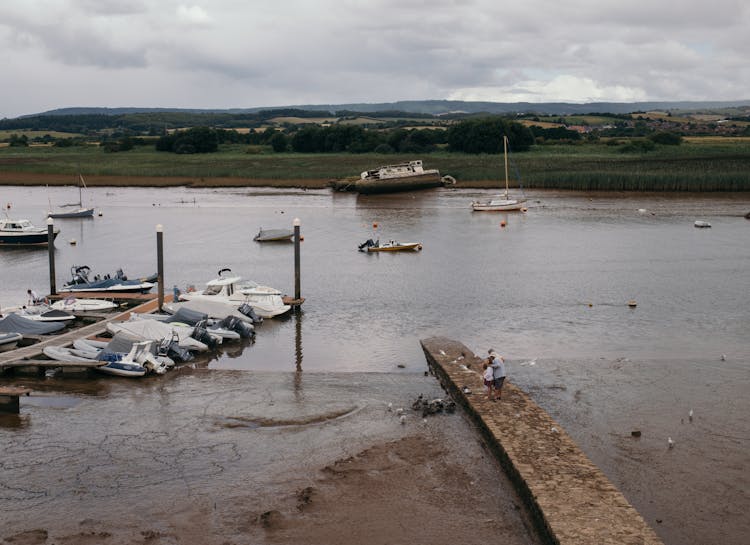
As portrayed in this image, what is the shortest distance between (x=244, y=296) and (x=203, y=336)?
4725 millimetres

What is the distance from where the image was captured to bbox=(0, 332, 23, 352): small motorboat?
25.4 meters

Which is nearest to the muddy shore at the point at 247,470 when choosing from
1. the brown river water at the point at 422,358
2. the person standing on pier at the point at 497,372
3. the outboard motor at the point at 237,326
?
the brown river water at the point at 422,358

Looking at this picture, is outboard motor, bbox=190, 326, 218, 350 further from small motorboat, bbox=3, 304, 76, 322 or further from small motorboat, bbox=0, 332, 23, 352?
small motorboat, bbox=3, 304, 76, 322

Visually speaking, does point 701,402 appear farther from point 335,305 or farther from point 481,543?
point 335,305

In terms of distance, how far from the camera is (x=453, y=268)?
43.4m

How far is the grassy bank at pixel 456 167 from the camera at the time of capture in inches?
3061

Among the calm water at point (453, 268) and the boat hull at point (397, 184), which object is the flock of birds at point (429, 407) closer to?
the calm water at point (453, 268)

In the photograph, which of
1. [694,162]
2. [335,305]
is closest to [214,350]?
[335,305]

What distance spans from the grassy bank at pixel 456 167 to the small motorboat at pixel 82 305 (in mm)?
55378

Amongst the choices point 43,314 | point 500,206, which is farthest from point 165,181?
point 43,314

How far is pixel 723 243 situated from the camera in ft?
168

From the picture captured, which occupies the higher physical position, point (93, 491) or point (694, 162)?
point (694, 162)

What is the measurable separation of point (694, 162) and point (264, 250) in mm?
53327

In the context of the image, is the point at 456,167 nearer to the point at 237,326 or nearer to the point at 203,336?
the point at 237,326
